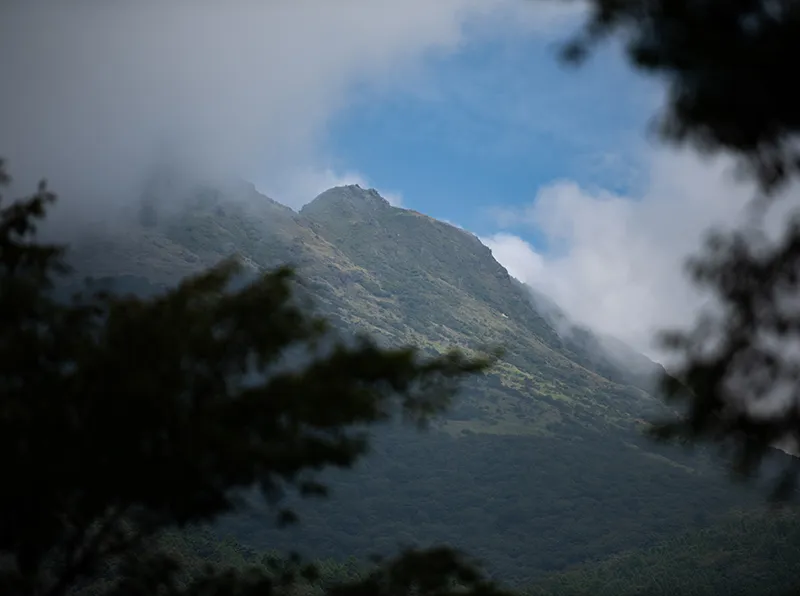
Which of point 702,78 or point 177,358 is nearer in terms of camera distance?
point 702,78

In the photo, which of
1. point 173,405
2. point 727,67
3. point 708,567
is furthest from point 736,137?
point 708,567

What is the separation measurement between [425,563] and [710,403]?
503cm

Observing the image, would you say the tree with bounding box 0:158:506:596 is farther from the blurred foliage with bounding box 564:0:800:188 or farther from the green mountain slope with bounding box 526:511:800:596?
the green mountain slope with bounding box 526:511:800:596

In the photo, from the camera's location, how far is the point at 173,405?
1066cm

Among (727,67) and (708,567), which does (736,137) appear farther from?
(708,567)

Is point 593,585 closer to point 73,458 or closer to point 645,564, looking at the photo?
point 645,564

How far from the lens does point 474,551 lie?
7283 inches

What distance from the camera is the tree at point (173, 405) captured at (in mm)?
10547

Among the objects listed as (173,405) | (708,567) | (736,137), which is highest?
(736,137)

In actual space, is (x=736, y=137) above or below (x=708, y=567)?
above

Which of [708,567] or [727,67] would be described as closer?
[727,67]

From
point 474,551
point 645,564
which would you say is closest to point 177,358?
point 645,564

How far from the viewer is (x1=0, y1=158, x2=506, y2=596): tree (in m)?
10.5

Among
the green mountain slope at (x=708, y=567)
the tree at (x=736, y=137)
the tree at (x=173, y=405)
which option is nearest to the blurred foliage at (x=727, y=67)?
the tree at (x=736, y=137)
